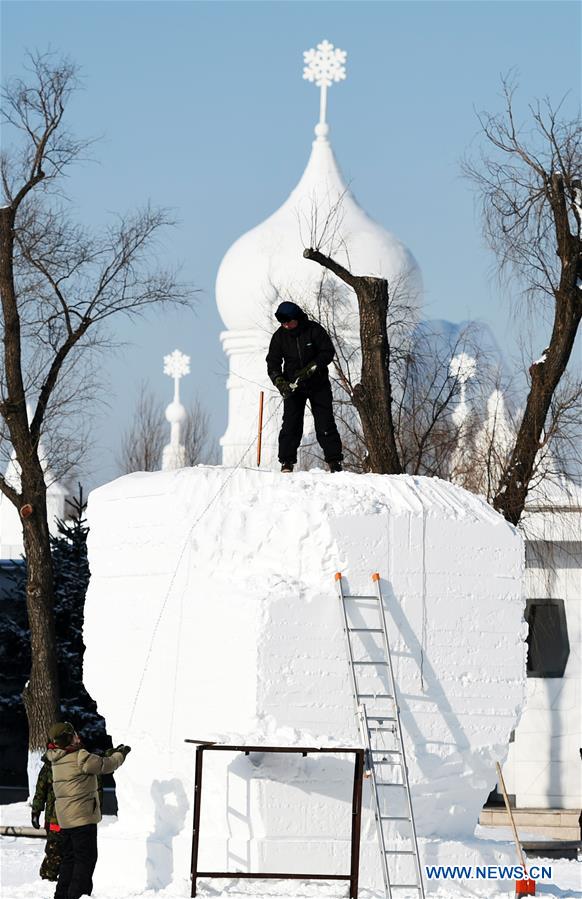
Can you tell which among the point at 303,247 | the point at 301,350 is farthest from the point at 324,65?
the point at 301,350

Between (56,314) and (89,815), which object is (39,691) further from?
(89,815)

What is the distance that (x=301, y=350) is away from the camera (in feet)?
41.1

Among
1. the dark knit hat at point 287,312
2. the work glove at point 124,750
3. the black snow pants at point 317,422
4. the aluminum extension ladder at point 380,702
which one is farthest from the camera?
the black snow pants at point 317,422

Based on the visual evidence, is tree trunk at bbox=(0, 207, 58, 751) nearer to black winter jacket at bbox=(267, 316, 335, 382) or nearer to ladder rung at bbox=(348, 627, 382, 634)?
black winter jacket at bbox=(267, 316, 335, 382)

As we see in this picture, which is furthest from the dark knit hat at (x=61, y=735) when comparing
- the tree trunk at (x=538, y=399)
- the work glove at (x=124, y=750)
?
the tree trunk at (x=538, y=399)

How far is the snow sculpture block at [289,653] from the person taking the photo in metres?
10.7

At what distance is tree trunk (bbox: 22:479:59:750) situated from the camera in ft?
61.1

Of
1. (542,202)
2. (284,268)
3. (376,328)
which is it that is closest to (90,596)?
(376,328)

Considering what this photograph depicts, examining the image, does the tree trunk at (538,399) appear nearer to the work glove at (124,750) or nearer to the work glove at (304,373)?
the work glove at (304,373)

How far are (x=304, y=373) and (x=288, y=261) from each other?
16.3m

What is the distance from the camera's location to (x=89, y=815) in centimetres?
1016

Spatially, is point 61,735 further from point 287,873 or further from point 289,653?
point 287,873

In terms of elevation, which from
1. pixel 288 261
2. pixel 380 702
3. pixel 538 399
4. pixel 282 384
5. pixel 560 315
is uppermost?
pixel 288 261

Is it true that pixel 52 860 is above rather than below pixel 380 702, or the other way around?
below
